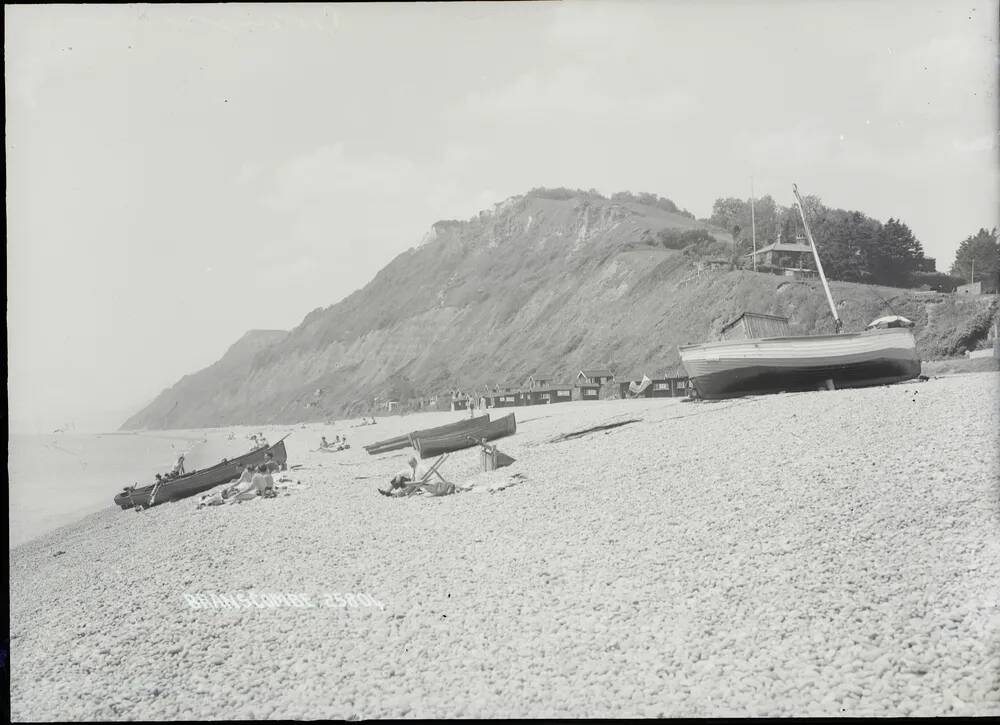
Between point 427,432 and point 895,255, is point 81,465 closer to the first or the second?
point 427,432

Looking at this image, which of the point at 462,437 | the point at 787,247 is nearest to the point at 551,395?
the point at 462,437

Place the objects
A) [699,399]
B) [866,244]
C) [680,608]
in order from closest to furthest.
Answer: [680,608] → [866,244] → [699,399]

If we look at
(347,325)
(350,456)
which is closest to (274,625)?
(350,456)

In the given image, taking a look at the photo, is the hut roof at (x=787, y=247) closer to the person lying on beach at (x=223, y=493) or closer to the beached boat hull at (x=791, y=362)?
the beached boat hull at (x=791, y=362)

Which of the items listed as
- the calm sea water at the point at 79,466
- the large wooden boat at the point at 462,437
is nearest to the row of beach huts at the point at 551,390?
the large wooden boat at the point at 462,437

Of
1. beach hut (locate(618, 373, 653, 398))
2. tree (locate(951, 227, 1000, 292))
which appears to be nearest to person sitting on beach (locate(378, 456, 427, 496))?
beach hut (locate(618, 373, 653, 398))

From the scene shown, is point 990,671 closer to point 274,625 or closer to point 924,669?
point 924,669
